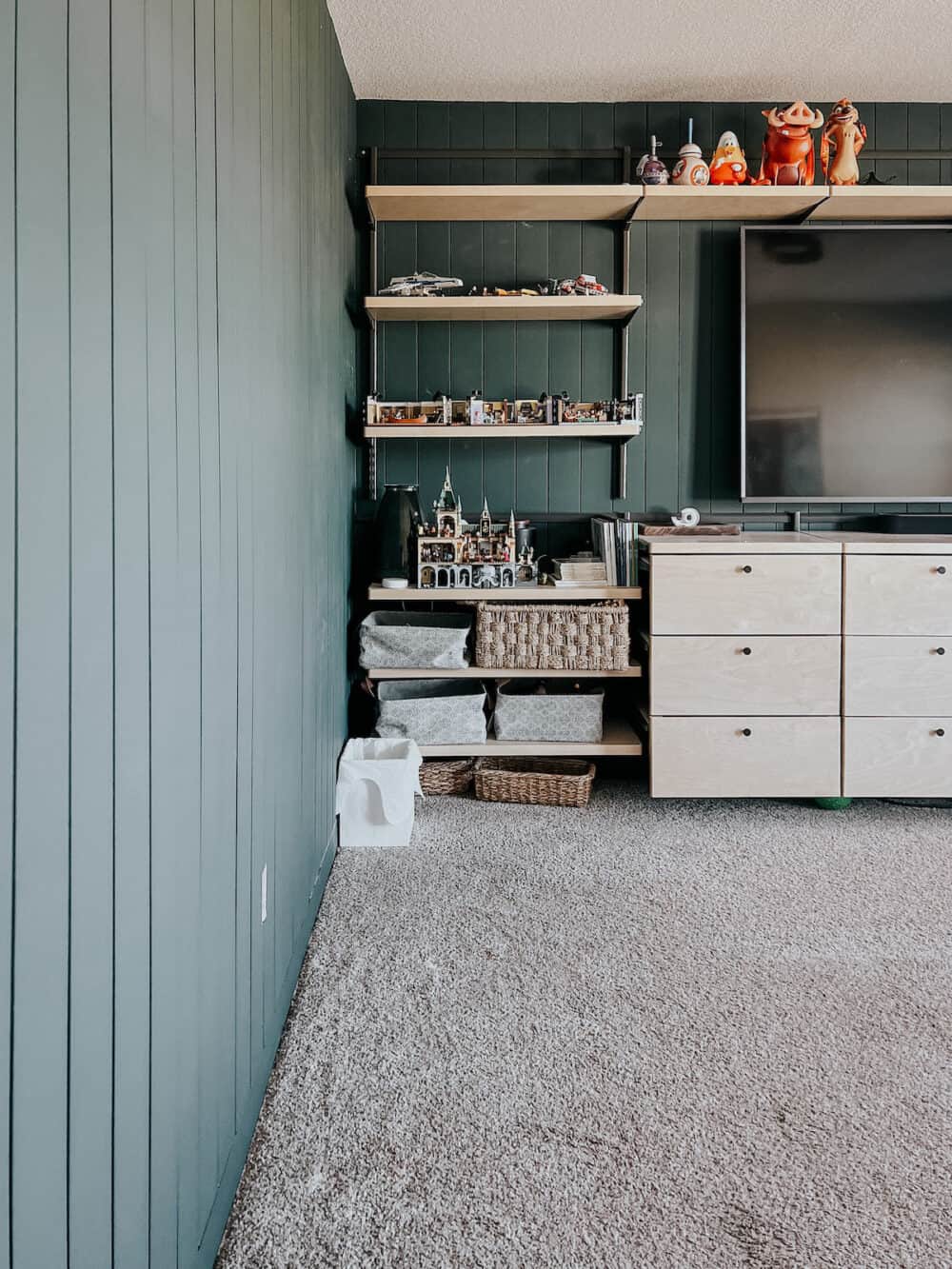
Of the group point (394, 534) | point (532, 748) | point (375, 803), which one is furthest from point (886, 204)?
point (375, 803)

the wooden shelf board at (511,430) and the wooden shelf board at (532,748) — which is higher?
the wooden shelf board at (511,430)

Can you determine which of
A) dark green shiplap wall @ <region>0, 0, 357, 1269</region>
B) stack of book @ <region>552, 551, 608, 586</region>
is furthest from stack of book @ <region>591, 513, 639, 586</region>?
dark green shiplap wall @ <region>0, 0, 357, 1269</region>

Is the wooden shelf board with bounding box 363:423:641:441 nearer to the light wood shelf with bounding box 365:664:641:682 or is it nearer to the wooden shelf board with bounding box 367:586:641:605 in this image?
the wooden shelf board with bounding box 367:586:641:605

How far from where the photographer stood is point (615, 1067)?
1.62 meters

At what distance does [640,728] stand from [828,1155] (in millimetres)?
1847

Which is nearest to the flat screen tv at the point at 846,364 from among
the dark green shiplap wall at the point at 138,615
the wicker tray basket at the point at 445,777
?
the wicker tray basket at the point at 445,777

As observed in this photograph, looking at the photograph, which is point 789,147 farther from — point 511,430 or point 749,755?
point 749,755

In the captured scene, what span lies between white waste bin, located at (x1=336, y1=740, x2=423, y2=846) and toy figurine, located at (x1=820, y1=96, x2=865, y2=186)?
2343 mm

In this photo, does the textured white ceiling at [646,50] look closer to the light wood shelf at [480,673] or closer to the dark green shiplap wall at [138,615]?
the dark green shiplap wall at [138,615]

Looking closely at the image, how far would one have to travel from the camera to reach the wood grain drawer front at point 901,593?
2859mm

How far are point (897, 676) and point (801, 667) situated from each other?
0.29 meters

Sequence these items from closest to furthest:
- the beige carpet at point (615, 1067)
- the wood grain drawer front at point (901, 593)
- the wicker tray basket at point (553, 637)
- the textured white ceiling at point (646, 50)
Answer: the beige carpet at point (615, 1067) < the textured white ceiling at point (646, 50) < the wood grain drawer front at point (901, 593) < the wicker tray basket at point (553, 637)

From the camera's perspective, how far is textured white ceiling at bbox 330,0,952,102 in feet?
8.77

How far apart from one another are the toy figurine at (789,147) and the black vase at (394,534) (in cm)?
157
